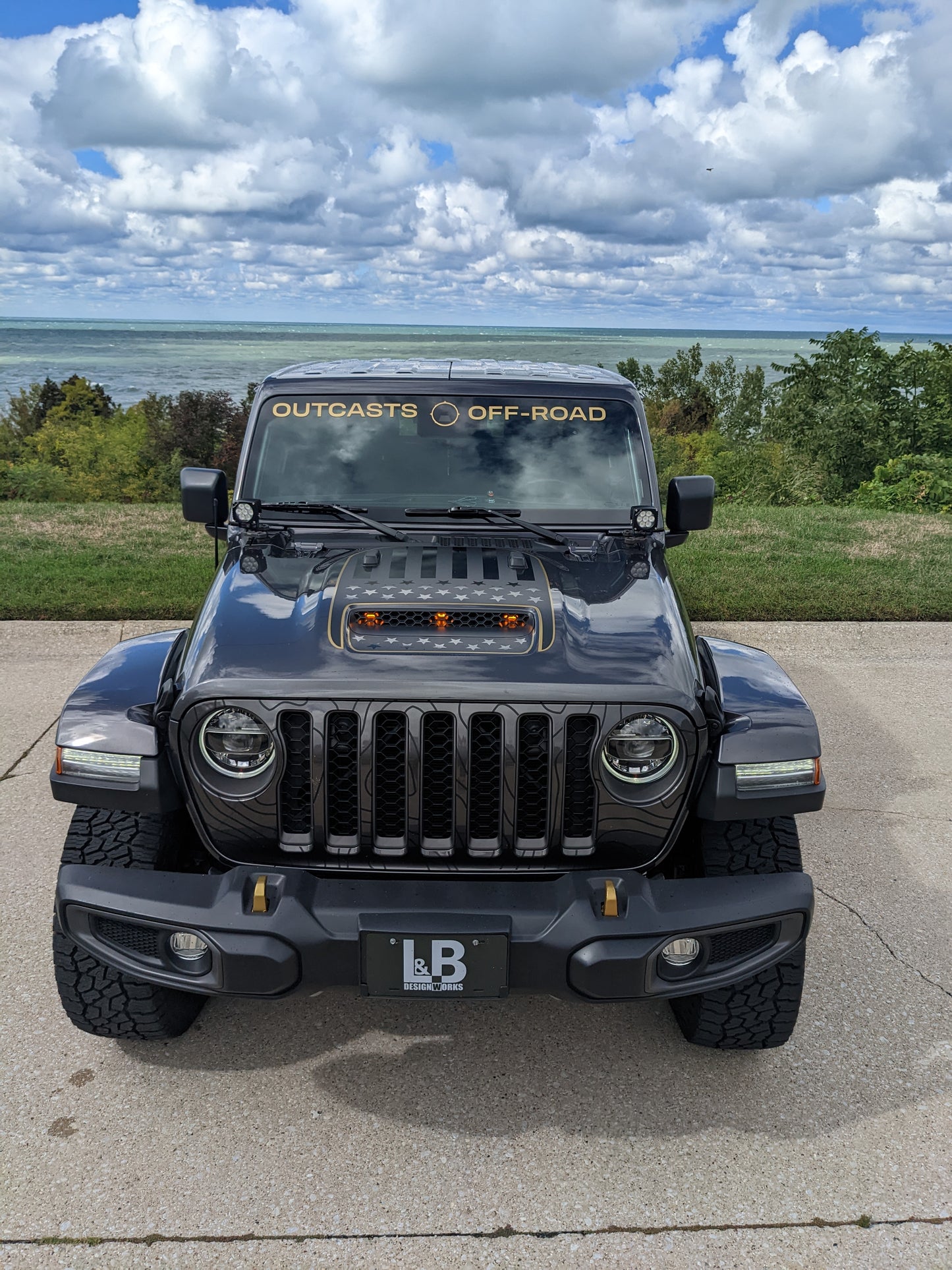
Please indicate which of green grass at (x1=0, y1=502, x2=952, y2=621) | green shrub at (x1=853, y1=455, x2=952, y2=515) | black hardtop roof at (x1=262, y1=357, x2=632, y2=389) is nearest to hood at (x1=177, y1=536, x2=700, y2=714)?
black hardtop roof at (x1=262, y1=357, x2=632, y2=389)

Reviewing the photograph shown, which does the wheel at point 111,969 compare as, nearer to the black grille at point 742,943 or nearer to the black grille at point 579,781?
the black grille at point 579,781

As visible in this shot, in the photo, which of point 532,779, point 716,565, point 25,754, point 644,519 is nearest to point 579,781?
point 532,779

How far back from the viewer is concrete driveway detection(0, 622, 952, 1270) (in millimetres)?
2520

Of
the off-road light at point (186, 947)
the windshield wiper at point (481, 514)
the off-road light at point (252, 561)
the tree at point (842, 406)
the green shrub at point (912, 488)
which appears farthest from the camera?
the tree at point (842, 406)

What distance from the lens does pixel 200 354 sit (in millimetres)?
164875

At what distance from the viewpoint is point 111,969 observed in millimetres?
2959

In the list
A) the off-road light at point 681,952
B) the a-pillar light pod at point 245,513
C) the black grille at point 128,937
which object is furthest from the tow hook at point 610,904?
the a-pillar light pod at point 245,513

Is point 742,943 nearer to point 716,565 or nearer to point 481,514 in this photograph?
point 481,514

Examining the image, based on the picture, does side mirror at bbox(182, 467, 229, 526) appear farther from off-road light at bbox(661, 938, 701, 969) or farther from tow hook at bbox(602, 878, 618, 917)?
off-road light at bbox(661, 938, 701, 969)

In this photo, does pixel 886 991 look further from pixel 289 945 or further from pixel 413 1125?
pixel 289 945

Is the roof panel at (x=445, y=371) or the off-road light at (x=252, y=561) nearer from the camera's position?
the off-road light at (x=252, y=561)

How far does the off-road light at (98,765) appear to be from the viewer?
9.44ft

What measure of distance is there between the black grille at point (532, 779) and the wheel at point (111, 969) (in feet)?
3.63

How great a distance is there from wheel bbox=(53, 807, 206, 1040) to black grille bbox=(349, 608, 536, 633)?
865 millimetres
